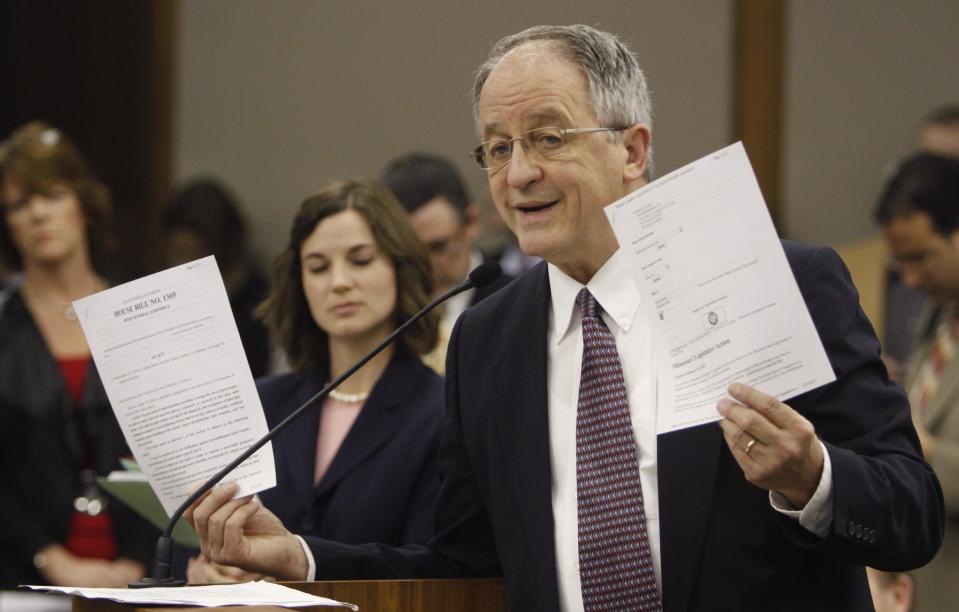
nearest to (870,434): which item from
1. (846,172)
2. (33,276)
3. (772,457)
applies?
(772,457)

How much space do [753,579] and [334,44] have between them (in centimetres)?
483

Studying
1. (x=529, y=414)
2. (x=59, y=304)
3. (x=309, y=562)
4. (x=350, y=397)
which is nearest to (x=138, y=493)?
(x=309, y=562)

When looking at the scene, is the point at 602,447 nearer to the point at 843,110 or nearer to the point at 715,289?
the point at 715,289

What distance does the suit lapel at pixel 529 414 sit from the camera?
6.89 feet

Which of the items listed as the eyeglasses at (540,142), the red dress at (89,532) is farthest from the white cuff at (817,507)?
the red dress at (89,532)

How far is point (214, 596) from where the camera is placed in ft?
6.21

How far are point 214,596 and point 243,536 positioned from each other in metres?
0.29

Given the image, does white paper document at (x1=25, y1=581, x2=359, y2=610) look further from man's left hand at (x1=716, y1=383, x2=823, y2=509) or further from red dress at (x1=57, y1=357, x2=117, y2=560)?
red dress at (x1=57, y1=357, x2=117, y2=560)

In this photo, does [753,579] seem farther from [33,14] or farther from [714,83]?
[33,14]

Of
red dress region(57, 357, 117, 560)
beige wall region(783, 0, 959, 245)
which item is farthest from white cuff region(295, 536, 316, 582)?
beige wall region(783, 0, 959, 245)

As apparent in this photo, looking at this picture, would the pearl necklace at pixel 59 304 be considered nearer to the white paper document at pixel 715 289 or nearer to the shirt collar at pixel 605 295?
the shirt collar at pixel 605 295

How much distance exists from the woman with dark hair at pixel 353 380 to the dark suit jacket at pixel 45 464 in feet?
2.80

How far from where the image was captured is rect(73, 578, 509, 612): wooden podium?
2.07 m

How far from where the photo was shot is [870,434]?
6.28 feet
